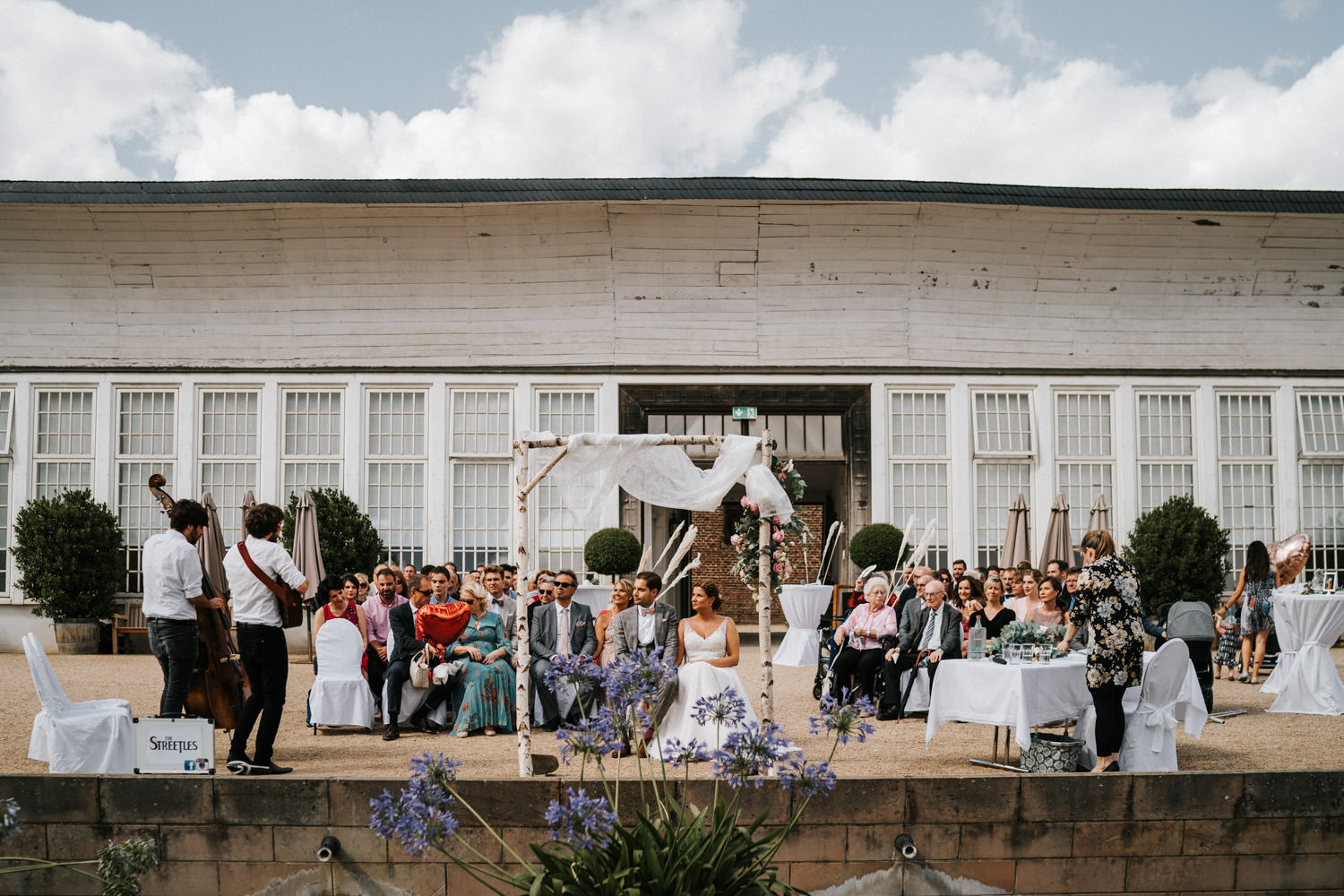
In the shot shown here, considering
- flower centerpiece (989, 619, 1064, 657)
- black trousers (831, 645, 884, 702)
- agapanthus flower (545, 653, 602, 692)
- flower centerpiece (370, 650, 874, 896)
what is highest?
agapanthus flower (545, 653, 602, 692)

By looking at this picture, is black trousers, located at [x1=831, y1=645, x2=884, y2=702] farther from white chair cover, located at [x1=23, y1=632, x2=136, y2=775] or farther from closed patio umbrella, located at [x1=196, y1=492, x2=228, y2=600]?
closed patio umbrella, located at [x1=196, y1=492, x2=228, y2=600]

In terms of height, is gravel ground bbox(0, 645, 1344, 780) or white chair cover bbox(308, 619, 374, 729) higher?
white chair cover bbox(308, 619, 374, 729)

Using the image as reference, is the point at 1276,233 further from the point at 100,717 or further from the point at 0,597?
the point at 0,597

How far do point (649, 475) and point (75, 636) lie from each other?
37.9 feet

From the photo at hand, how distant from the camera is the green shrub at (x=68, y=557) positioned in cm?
1530

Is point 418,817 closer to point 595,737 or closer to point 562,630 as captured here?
point 595,737

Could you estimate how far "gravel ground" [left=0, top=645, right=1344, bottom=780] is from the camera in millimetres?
7008

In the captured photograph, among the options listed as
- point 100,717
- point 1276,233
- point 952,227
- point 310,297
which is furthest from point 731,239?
point 100,717

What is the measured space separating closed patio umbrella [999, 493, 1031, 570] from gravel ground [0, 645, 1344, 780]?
4.78 metres

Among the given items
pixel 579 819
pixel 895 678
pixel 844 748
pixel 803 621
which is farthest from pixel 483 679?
pixel 803 621

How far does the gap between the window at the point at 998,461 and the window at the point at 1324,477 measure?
4.21 meters

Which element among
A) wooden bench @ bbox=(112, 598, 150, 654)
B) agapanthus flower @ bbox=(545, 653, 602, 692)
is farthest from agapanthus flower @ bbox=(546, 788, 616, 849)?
wooden bench @ bbox=(112, 598, 150, 654)

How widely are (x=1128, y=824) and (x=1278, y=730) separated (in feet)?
14.1

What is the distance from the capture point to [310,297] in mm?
16531
